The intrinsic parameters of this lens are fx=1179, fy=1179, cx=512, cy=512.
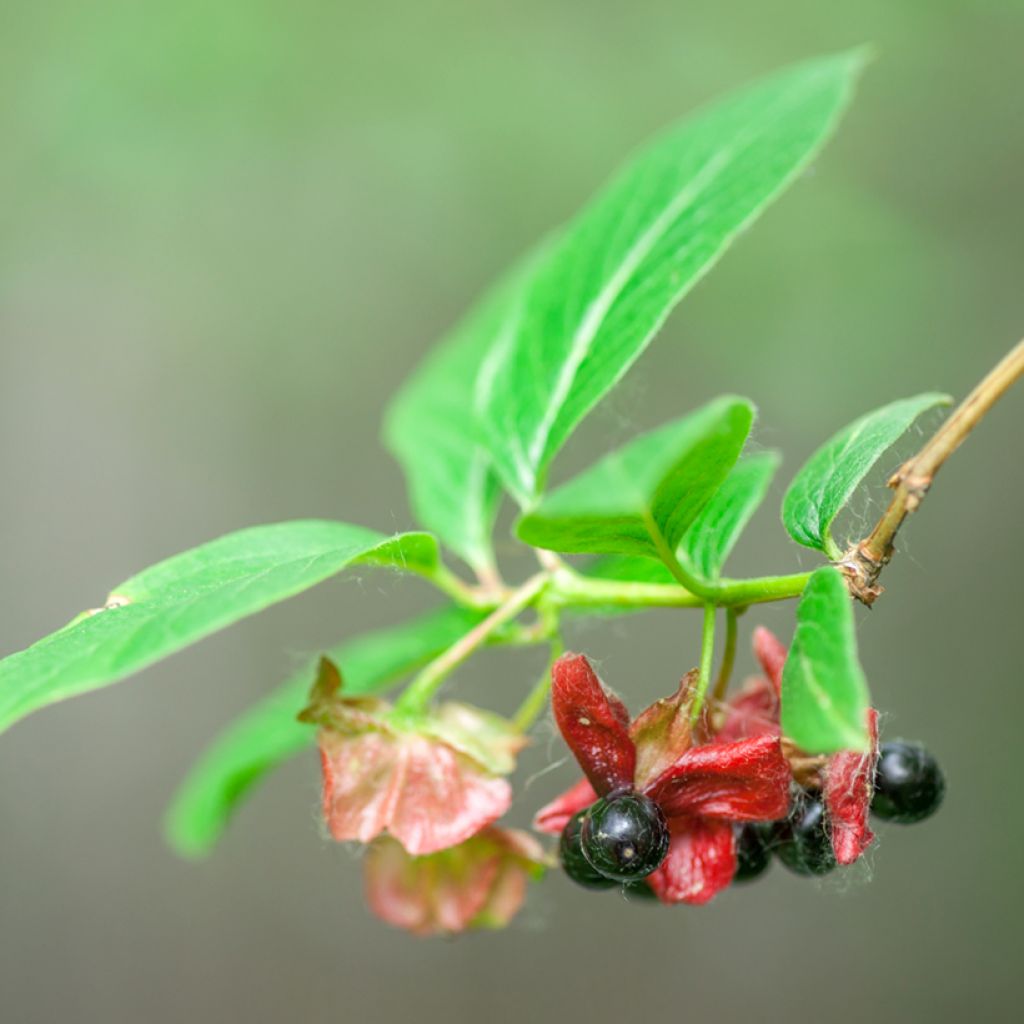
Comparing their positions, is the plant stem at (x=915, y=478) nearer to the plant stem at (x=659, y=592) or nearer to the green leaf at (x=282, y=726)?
the plant stem at (x=659, y=592)

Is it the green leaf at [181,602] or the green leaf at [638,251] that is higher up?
the green leaf at [638,251]

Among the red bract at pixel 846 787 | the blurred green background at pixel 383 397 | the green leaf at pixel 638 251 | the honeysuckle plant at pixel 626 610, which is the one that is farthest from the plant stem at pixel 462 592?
the blurred green background at pixel 383 397

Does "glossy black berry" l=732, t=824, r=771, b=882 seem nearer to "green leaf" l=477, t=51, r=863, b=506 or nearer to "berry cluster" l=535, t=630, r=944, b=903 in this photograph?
"berry cluster" l=535, t=630, r=944, b=903

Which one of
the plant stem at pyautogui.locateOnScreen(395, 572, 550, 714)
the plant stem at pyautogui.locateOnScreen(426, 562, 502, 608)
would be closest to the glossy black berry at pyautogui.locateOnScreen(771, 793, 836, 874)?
the plant stem at pyautogui.locateOnScreen(395, 572, 550, 714)

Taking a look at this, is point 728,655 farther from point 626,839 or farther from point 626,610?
point 626,839

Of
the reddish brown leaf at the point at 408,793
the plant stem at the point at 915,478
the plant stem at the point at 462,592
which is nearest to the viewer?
the plant stem at the point at 915,478

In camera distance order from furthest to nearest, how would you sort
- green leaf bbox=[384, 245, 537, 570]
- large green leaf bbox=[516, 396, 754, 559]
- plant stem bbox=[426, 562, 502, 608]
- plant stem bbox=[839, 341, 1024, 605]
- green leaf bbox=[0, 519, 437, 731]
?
green leaf bbox=[384, 245, 537, 570] → plant stem bbox=[426, 562, 502, 608] → plant stem bbox=[839, 341, 1024, 605] → green leaf bbox=[0, 519, 437, 731] → large green leaf bbox=[516, 396, 754, 559]

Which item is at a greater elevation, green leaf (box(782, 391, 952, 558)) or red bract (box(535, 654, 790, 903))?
green leaf (box(782, 391, 952, 558))

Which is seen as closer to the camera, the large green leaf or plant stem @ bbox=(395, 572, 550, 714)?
the large green leaf

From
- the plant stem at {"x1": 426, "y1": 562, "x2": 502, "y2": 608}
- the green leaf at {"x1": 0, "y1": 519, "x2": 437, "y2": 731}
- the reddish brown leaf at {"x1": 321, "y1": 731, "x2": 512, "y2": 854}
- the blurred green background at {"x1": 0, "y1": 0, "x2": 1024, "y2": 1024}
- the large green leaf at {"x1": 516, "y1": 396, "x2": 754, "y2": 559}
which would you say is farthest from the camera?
the blurred green background at {"x1": 0, "y1": 0, "x2": 1024, "y2": 1024}
